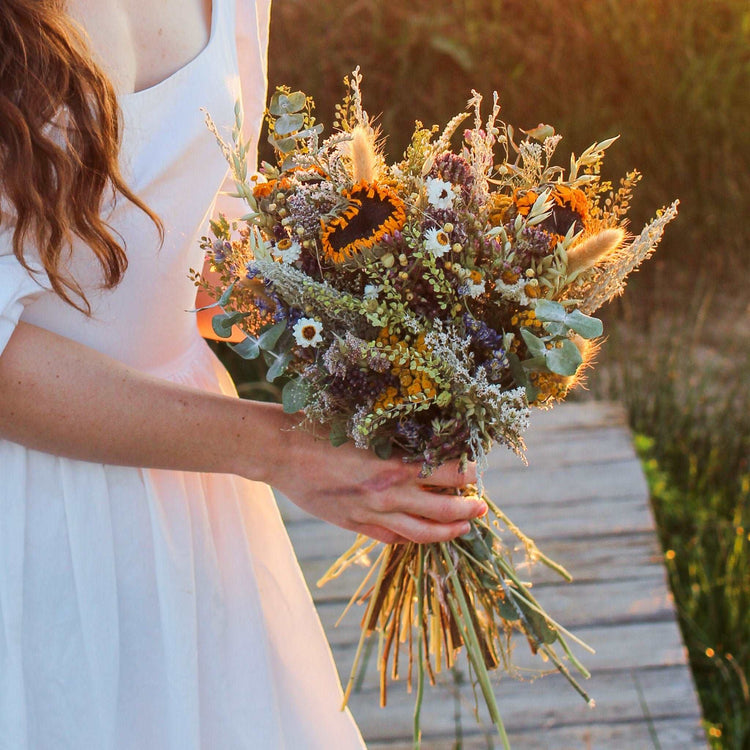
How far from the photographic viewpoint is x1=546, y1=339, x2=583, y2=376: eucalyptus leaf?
1.11m

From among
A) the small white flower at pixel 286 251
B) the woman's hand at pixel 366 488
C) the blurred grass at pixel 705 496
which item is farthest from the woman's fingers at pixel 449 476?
the blurred grass at pixel 705 496

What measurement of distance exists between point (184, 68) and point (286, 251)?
294 mm

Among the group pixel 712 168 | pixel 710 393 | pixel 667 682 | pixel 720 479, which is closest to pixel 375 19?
pixel 712 168

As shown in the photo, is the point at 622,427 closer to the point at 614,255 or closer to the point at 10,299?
the point at 614,255

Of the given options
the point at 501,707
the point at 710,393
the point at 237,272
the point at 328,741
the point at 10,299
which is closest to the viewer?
the point at 10,299

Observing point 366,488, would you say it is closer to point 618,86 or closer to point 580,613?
point 580,613

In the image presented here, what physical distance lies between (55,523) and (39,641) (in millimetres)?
146

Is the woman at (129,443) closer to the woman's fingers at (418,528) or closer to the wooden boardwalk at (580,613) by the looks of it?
the woman's fingers at (418,528)

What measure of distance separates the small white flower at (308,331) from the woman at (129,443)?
143mm

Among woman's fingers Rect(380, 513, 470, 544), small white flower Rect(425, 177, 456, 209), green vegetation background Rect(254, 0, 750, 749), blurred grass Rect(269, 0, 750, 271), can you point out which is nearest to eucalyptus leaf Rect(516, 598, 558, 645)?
woman's fingers Rect(380, 513, 470, 544)

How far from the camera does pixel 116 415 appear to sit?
3.73ft

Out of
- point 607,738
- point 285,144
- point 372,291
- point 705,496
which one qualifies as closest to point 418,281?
point 372,291

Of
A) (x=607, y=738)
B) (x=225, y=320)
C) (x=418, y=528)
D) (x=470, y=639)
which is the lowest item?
(x=607, y=738)

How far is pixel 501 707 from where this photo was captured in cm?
239
